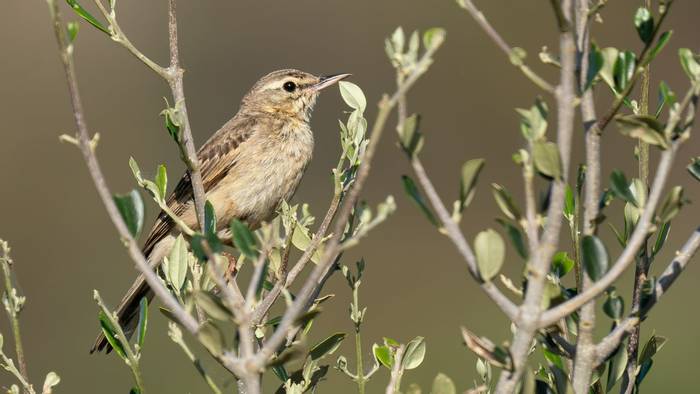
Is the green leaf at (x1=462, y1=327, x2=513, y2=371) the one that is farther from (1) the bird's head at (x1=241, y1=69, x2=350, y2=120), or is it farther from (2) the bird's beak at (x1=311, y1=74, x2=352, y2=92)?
(1) the bird's head at (x1=241, y1=69, x2=350, y2=120)

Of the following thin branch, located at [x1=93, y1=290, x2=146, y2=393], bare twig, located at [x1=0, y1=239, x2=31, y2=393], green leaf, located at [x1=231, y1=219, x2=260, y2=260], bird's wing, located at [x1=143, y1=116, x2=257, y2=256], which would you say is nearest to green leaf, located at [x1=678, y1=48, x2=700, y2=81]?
green leaf, located at [x1=231, y1=219, x2=260, y2=260]

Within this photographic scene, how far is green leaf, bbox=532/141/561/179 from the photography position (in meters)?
1.44

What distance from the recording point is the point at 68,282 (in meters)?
12.6

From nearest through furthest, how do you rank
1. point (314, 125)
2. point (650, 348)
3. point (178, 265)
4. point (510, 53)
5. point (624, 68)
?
point (510, 53) < point (624, 68) < point (650, 348) < point (178, 265) < point (314, 125)

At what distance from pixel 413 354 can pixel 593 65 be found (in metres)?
0.83

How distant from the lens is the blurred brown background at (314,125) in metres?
12.5

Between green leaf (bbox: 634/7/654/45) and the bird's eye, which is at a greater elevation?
the bird's eye

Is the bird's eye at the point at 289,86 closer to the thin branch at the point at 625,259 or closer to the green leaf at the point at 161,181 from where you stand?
the green leaf at the point at 161,181

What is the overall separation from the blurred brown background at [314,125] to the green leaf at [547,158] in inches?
405

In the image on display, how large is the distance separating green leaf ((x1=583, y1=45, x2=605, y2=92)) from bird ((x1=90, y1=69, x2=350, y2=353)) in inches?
137

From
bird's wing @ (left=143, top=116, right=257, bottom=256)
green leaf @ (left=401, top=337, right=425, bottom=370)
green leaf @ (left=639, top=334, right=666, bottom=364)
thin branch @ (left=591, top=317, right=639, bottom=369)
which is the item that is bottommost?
green leaf @ (left=639, top=334, right=666, bottom=364)

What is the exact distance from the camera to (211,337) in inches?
58.5

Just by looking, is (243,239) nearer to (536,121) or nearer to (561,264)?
(536,121)

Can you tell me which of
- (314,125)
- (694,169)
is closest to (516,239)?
(694,169)
